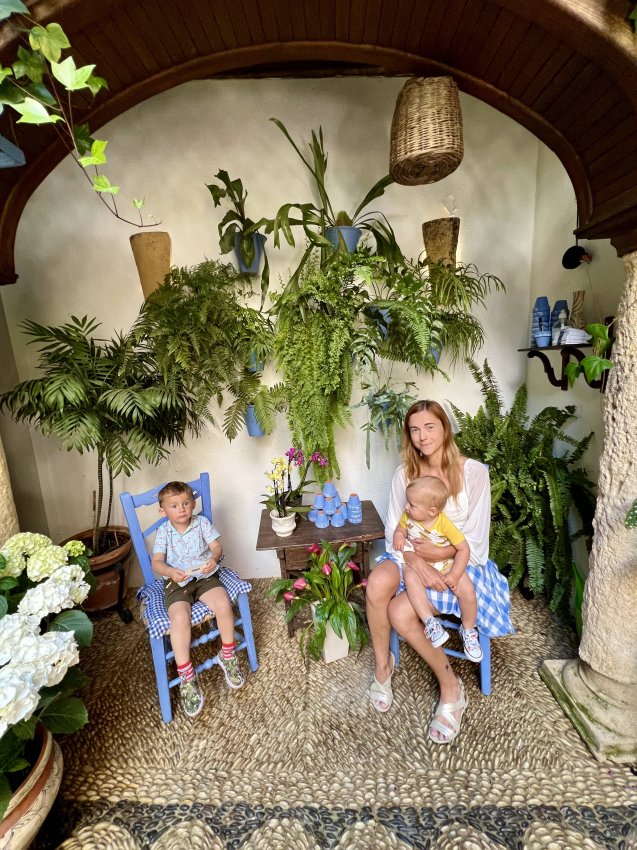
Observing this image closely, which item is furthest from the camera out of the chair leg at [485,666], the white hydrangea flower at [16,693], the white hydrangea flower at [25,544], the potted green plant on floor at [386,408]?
the potted green plant on floor at [386,408]

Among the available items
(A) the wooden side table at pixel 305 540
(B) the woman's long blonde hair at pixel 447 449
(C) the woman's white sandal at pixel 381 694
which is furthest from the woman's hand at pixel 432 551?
(C) the woman's white sandal at pixel 381 694

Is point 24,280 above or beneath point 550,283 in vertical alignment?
above

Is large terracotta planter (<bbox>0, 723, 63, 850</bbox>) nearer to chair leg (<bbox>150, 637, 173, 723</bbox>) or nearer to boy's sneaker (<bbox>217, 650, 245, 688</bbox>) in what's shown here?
chair leg (<bbox>150, 637, 173, 723</bbox>)

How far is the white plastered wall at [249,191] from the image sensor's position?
7.86ft

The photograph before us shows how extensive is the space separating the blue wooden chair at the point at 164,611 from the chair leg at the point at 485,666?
1104mm

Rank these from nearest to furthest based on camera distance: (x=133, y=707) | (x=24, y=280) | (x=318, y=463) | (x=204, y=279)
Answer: (x=133, y=707) → (x=204, y=279) → (x=318, y=463) → (x=24, y=280)

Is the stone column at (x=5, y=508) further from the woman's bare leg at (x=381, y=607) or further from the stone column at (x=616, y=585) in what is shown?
the stone column at (x=616, y=585)

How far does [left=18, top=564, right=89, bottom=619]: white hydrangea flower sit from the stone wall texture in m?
2.03

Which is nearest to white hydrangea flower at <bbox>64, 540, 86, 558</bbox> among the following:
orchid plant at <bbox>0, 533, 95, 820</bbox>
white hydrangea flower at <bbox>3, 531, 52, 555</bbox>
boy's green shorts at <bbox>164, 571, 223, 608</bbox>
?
orchid plant at <bbox>0, 533, 95, 820</bbox>

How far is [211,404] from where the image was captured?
2609 mm

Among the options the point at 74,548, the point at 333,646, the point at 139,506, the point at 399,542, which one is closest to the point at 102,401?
the point at 139,506

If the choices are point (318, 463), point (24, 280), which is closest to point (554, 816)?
point (318, 463)

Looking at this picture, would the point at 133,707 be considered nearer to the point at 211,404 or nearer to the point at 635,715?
the point at 211,404

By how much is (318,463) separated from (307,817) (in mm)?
1459
